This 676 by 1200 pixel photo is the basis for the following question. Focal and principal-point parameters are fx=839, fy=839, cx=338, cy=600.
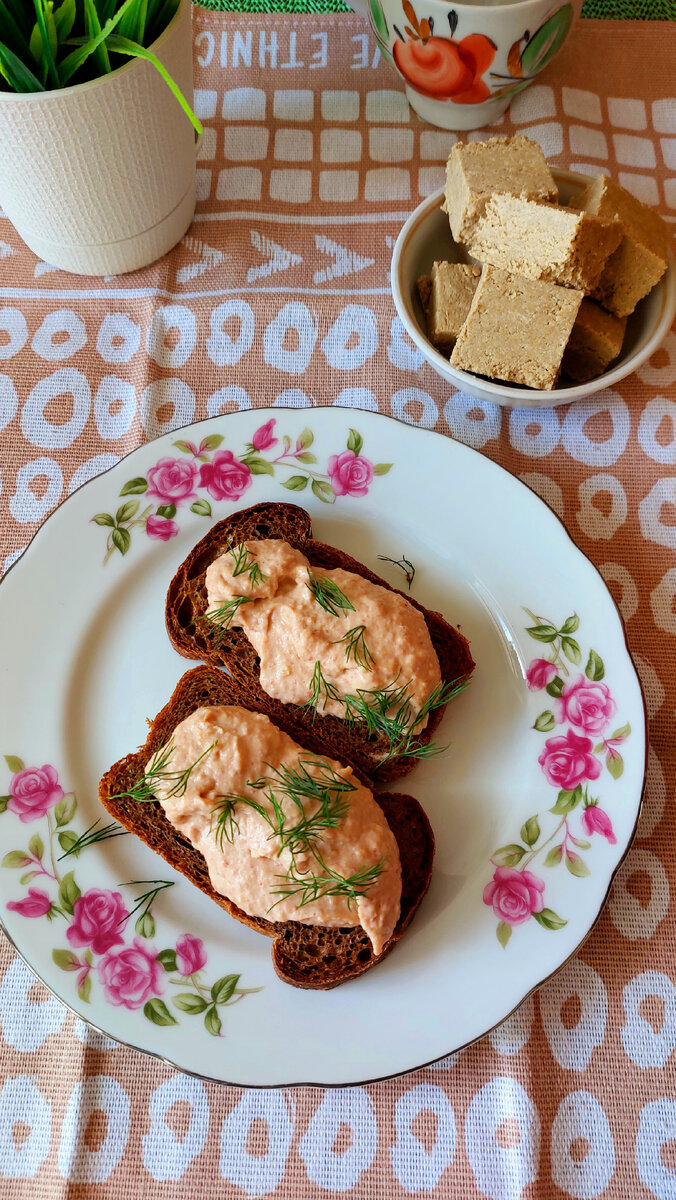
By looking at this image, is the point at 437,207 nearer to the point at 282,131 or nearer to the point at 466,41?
the point at 466,41

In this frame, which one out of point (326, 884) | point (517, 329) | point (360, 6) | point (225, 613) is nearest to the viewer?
point (326, 884)

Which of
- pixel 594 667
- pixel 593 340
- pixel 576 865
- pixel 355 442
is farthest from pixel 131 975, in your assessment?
pixel 593 340

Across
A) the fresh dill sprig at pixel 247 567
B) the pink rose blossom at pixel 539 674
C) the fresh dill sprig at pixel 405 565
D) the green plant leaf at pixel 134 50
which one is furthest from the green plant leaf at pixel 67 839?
the green plant leaf at pixel 134 50

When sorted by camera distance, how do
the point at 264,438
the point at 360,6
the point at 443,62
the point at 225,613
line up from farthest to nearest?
the point at 360,6 < the point at 443,62 < the point at 264,438 < the point at 225,613

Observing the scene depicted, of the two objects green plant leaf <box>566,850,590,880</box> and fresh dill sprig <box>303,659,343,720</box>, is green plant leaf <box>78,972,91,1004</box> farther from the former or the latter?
green plant leaf <box>566,850,590,880</box>

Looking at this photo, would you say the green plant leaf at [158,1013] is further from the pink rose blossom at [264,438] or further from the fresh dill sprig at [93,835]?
the pink rose blossom at [264,438]

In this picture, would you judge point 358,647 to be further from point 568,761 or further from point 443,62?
point 443,62
